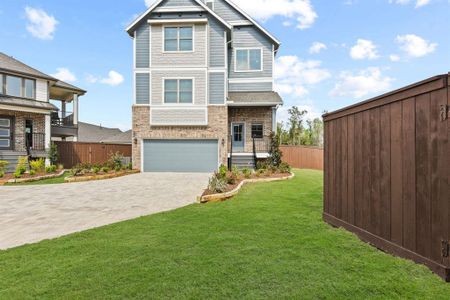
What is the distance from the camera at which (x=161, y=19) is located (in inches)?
617

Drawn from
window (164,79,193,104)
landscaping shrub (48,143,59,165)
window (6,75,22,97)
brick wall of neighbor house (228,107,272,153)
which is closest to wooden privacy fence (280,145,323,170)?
brick wall of neighbor house (228,107,272,153)

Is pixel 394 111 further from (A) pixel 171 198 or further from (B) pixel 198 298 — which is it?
(A) pixel 171 198

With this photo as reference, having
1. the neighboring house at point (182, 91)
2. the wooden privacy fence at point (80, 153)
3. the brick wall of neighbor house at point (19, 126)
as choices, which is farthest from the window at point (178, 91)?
the brick wall of neighbor house at point (19, 126)

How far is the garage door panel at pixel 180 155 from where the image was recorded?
15914 millimetres

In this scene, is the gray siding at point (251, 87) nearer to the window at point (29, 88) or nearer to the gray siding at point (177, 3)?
the gray siding at point (177, 3)

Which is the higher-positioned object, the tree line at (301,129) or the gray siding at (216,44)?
the gray siding at (216,44)

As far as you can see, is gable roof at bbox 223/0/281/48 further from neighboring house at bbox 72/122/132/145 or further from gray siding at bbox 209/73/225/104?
neighboring house at bbox 72/122/132/145

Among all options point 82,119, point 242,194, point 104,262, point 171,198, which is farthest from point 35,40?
point 82,119

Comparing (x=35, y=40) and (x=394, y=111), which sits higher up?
(x=35, y=40)

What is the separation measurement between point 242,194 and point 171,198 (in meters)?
2.07

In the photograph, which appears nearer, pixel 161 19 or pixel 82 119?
pixel 161 19

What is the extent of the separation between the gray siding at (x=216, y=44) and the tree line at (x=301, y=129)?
11702 millimetres

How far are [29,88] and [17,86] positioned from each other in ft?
2.18

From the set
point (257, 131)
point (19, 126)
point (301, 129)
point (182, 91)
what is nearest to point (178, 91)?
point (182, 91)
